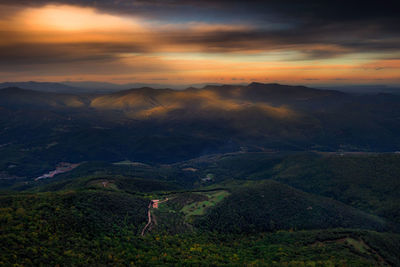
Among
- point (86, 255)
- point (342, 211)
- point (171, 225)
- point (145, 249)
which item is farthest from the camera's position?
point (342, 211)

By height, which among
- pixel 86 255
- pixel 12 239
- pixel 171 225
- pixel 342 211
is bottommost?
pixel 342 211

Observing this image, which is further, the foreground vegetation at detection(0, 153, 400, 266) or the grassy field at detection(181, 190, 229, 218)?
the grassy field at detection(181, 190, 229, 218)

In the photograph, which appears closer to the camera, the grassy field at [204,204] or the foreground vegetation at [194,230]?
the foreground vegetation at [194,230]

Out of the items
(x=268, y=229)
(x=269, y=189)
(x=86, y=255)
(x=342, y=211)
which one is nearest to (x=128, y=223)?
(x=86, y=255)

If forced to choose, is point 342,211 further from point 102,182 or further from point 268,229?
point 102,182

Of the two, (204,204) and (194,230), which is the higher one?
(204,204)

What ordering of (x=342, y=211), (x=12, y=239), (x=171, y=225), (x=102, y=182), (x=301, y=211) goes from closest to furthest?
(x=12, y=239) < (x=171, y=225) < (x=301, y=211) < (x=342, y=211) < (x=102, y=182)

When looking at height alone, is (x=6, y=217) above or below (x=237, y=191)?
above

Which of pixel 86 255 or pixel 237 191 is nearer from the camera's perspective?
pixel 86 255
